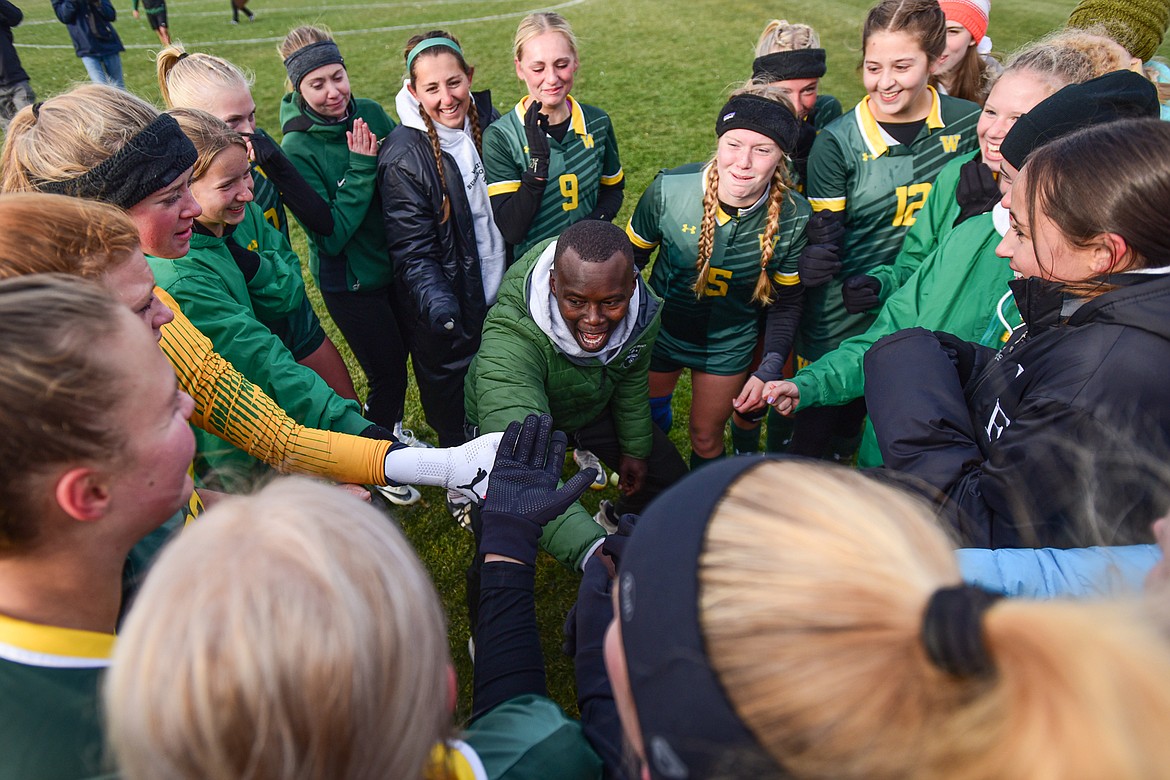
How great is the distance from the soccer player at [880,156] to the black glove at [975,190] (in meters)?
0.58

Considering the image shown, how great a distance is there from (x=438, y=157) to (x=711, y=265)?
5.12 feet

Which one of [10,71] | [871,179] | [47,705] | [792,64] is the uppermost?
[10,71]

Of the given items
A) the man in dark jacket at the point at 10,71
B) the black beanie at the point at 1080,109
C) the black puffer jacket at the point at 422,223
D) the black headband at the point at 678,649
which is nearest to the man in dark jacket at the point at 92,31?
the man in dark jacket at the point at 10,71

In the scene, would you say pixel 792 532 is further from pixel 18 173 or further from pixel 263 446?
pixel 18 173

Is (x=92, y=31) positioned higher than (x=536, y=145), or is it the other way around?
(x=92, y=31)

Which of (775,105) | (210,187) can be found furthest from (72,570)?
(775,105)

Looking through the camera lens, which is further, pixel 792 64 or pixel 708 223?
pixel 792 64

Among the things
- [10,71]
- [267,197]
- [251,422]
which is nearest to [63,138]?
[251,422]

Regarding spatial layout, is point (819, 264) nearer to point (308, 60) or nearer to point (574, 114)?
point (574, 114)

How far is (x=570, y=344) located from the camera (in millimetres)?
2906

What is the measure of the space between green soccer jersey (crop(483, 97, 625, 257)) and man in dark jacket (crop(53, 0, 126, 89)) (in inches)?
340

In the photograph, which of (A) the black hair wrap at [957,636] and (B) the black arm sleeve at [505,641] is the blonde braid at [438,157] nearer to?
(B) the black arm sleeve at [505,641]

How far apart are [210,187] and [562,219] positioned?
1.89m

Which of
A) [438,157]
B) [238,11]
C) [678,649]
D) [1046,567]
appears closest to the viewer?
[678,649]
